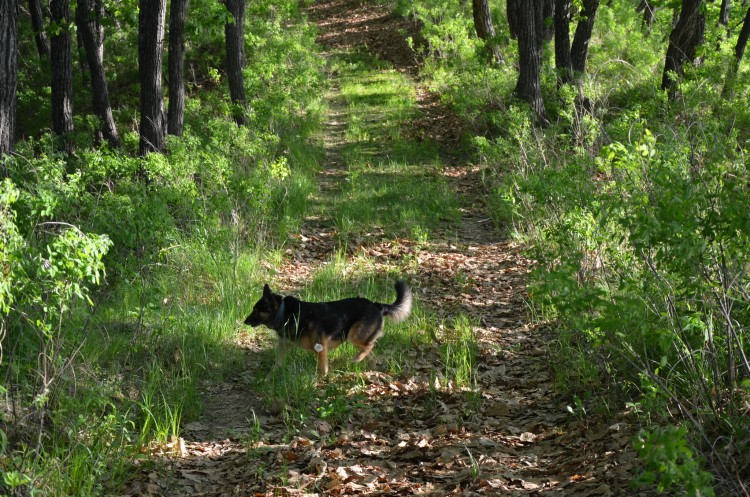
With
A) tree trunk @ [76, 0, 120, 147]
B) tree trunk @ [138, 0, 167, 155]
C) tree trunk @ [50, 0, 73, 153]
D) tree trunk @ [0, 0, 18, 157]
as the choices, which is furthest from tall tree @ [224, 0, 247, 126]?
tree trunk @ [0, 0, 18, 157]

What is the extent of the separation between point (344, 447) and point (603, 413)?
1965 mm

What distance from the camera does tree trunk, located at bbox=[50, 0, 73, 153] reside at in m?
14.2

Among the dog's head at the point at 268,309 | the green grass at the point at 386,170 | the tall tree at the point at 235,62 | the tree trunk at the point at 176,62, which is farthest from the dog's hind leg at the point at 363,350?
the tall tree at the point at 235,62

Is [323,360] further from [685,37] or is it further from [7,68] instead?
[685,37]

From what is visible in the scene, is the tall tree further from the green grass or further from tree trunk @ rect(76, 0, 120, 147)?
tree trunk @ rect(76, 0, 120, 147)

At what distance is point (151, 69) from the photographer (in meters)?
10.8

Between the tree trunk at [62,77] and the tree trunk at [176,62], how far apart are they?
3.60m

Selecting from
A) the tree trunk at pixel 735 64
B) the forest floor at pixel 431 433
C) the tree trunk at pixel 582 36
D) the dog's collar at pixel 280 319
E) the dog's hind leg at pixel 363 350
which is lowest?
the forest floor at pixel 431 433

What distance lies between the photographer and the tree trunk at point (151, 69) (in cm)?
1053

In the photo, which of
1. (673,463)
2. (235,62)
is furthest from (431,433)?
(235,62)

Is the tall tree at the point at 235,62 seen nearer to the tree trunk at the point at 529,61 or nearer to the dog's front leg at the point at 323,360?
the tree trunk at the point at 529,61

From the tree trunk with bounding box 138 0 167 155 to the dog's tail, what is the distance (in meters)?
5.19

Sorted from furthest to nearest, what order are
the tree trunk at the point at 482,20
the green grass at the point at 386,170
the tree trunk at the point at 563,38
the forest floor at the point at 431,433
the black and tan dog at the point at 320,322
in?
the tree trunk at the point at 482,20, the tree trunk at the point at 563,38, the green grass at the point at 386,170, the black and tan dog at the point at 320,322, the forest floor at the point at 431,433

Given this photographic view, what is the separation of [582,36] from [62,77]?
10.9 meters
